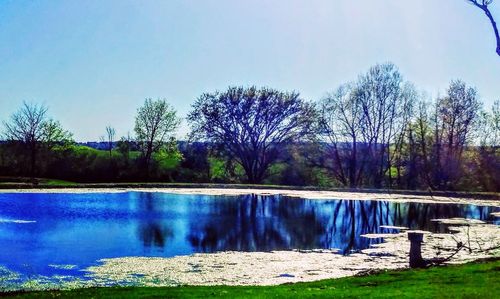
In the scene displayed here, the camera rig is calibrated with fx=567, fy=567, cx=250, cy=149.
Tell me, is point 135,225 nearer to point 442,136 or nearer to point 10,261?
point 10,261

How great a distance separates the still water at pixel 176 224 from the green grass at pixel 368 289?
455 centimetres

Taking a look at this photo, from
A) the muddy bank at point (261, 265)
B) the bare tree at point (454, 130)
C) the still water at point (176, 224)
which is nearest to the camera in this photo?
the muddy bank at point (261, 265)

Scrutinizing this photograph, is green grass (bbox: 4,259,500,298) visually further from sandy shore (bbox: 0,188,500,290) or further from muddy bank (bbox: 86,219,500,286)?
muddy bank (bbox: 86,219,500,286)

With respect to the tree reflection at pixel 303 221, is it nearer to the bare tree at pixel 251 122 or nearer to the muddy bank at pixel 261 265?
the muddy bank at pixel 261 265

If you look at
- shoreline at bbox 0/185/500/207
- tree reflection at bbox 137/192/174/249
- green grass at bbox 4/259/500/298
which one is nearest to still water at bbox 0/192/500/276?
tree reflection at bbox 137/192/174/249

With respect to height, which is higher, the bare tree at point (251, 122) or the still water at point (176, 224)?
the bare tree at point (251, 122)

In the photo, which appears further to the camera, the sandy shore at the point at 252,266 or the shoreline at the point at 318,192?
the shoreline at the point at 318,192

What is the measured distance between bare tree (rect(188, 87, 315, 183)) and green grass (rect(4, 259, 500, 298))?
46.3 metres

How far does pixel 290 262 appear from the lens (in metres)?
17.8

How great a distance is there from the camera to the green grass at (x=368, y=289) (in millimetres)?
10273

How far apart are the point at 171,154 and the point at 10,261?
45343mm

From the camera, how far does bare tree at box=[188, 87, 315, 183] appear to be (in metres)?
59.1

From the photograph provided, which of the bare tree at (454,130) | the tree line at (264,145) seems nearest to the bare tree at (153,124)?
the tree line at (264,145)

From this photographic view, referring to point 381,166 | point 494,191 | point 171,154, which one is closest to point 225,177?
point 171,154
